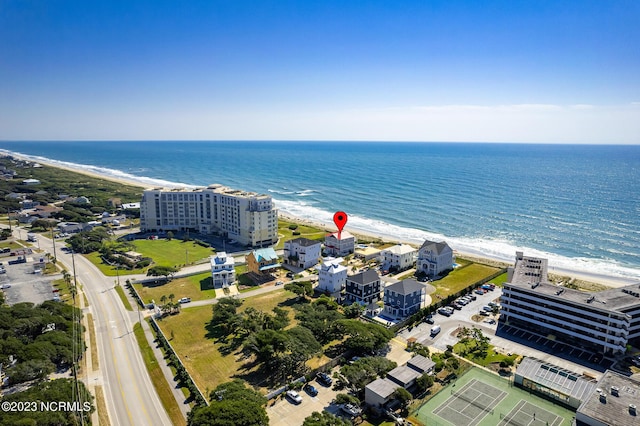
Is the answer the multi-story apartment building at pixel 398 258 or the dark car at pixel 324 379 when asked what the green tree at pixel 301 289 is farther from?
the multi-story apartment building at pixel 398 258

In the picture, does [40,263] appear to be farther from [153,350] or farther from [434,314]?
[434,314]

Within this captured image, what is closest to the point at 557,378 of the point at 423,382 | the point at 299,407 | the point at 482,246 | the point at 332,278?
the point at 423,382

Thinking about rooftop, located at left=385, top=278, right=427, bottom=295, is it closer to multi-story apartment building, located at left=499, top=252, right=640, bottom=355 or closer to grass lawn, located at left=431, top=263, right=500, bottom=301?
grass lawn, located at left=431, top=263, right=500, bottom=301

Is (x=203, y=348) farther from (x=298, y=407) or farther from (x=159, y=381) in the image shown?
(x=298, y=407)

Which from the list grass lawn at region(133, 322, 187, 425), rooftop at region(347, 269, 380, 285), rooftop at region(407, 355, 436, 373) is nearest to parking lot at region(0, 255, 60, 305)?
grass lawn at region(133, 322, 187, 425)

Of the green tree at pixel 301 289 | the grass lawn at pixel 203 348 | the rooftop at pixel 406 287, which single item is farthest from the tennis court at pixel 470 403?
the green tree at pixel 301 289

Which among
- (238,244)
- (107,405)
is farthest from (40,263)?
(107,405)
